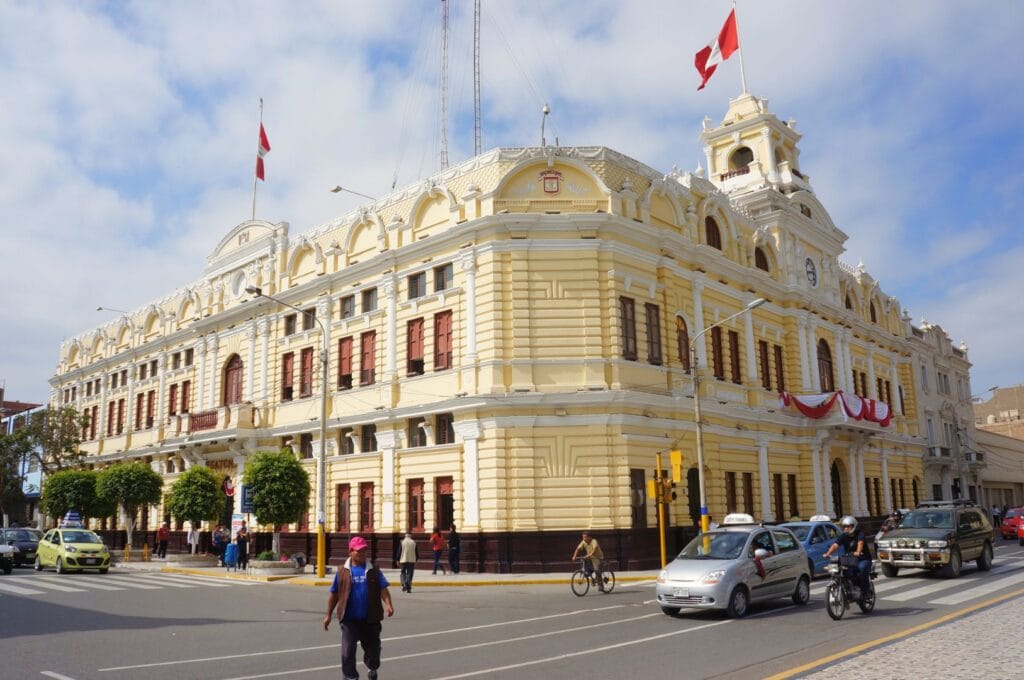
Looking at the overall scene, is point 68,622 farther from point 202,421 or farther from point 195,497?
point 202,421

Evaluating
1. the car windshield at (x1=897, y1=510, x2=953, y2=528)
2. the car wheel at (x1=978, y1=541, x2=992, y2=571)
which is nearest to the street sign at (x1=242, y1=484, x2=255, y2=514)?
the car windshield at (x1=897, y1=510, x2=953, y2=528)

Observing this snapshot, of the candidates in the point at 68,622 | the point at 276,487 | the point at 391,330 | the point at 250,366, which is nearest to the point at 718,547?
the point at 68,622

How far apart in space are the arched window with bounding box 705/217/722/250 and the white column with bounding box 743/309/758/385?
328 cm

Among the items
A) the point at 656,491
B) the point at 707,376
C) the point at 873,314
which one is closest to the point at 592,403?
the point at 656,491

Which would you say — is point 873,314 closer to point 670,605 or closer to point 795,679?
point 670,605

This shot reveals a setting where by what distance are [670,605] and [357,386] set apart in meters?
20.1

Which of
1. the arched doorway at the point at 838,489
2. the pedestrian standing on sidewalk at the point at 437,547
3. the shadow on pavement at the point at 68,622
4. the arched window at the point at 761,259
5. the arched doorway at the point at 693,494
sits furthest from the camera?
the arched doorway at the point at 838,489

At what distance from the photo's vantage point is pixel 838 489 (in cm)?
4091

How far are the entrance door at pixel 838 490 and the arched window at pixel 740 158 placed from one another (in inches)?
652

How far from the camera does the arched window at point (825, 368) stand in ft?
136

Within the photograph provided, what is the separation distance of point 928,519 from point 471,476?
13810 millimetres

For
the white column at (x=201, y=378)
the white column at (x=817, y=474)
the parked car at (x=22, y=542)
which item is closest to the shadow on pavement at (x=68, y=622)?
the parked car at (x=22, y=542)

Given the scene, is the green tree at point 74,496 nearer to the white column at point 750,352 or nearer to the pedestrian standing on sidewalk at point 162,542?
the pedestrian standing on sidewalk at point 162,542

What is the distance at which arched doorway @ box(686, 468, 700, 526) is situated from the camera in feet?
97.7
